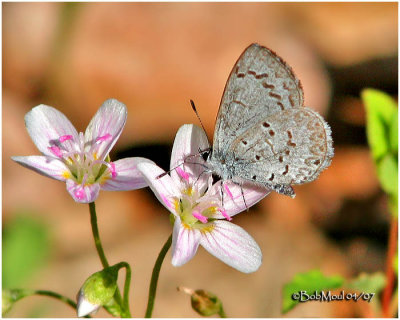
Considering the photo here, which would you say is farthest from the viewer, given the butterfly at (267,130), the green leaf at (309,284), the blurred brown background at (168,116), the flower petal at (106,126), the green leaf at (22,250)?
the blurred brown background at (168,116)

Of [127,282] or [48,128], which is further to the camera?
[48,128]

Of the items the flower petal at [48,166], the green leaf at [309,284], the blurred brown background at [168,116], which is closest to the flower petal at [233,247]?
the green leaf at [309,284]

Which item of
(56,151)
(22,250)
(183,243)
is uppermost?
(22,250)

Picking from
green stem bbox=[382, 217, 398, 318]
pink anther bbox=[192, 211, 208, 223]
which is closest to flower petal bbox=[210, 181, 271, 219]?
pink anther bbox=[192, 211, 208, 223]

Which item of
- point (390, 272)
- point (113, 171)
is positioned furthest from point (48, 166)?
point (390, 272)

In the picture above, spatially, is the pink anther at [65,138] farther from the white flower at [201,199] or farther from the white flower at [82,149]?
the white flower at [201,199]

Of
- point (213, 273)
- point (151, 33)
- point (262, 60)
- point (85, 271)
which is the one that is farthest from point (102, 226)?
point (262, 60)

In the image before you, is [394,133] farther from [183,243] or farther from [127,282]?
[127,282]
